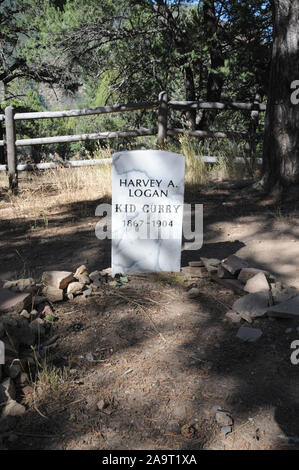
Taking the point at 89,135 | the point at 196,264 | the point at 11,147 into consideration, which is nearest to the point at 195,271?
the point at 196,264

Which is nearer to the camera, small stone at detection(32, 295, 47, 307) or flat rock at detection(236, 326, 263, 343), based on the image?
flat rock at detection(236, 326, 263, 343)

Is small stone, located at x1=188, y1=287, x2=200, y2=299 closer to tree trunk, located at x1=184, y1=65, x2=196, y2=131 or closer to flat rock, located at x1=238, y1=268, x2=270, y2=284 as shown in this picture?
flat rock, located at x1=238, y1=268, x2=270, y2=284

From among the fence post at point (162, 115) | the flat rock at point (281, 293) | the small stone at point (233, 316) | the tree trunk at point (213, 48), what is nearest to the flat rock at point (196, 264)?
the flat rock at point (281, 293)

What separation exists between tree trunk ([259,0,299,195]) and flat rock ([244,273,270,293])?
2612mm

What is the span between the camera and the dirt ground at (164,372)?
80.0 inches

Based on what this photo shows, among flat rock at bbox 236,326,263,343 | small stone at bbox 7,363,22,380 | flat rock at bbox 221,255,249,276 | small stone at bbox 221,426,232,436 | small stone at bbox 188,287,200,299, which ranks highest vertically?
flat rock at bbox 221,255,249,276

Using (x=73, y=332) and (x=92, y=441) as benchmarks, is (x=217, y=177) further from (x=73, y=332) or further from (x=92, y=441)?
(x=92, y=441)

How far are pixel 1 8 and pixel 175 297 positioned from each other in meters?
15.2

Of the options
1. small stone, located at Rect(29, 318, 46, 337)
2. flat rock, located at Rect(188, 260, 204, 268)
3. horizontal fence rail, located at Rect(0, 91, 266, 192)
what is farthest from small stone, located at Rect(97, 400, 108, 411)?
horizontal fence rail, located at Rect(0, 91, 266, 192)

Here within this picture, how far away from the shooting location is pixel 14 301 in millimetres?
3105

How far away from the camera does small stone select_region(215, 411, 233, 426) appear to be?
6.77 feet

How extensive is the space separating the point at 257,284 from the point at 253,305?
0.26 metres

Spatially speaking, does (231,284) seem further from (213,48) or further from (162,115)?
(213,48)
